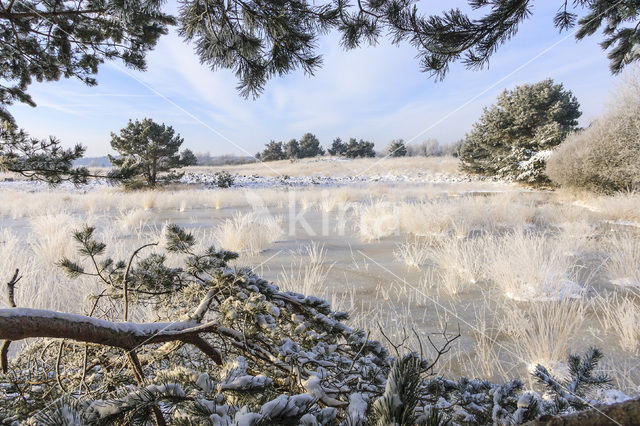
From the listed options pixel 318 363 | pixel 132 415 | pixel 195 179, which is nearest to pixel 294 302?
pixel 318 363

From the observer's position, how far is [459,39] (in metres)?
1.98

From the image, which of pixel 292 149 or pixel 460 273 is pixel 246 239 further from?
pixel 292 149

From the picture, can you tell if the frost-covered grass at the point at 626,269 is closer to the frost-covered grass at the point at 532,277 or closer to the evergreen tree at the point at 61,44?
the frost-covered grass at the point at 532,277

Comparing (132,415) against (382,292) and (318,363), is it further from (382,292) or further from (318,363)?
(382,292)

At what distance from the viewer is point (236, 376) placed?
0.69 metres

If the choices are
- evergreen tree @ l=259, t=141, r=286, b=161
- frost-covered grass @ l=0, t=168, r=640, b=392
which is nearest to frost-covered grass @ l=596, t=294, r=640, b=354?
frost-covered grass @ l=0, t=168, r=640, b=392

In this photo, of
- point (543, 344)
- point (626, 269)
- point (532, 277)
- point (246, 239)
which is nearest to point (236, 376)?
point (543, 344)

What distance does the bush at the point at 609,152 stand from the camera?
7.57m

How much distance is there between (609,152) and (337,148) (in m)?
40.7

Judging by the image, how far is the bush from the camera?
757 cm

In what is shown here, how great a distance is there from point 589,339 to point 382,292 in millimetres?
1585

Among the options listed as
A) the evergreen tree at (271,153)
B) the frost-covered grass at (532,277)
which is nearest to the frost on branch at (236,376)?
the frost-covered grass at (532,277)

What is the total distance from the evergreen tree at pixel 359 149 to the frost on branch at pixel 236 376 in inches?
1681

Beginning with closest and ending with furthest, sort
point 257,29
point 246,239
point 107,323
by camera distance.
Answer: point 107,323
point 257,29
point 246,239
